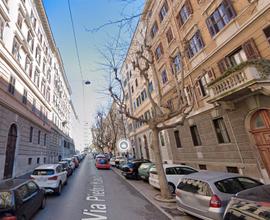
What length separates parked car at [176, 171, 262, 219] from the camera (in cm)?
479

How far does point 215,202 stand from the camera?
15.6 ft

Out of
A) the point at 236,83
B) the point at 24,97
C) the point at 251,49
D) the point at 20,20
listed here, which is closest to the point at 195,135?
the point at 236,83

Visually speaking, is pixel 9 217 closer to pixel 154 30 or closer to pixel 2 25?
pixel 2 25

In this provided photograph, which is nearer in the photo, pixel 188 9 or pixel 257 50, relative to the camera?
pixel 257 50

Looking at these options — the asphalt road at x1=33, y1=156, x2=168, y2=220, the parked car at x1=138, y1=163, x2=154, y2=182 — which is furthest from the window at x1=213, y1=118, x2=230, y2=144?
the asphalt road at x1=33, y1=156, x2=168, y2=220

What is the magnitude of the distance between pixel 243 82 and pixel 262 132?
3.25 meters

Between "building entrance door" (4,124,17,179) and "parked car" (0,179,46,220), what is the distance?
9832 millimetres

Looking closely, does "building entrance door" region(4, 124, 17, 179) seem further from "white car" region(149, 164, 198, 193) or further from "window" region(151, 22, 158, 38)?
"window" region(151, 22, 158, 38)

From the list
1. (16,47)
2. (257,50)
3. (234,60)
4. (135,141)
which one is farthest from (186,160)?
(16,47)

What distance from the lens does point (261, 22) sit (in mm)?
8992

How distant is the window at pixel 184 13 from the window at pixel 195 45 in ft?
6.73

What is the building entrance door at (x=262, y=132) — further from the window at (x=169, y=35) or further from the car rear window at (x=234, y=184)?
the window at (x=169, y=35)

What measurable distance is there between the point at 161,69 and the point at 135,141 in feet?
52.6

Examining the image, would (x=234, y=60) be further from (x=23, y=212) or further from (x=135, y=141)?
(x=135, y=141)
